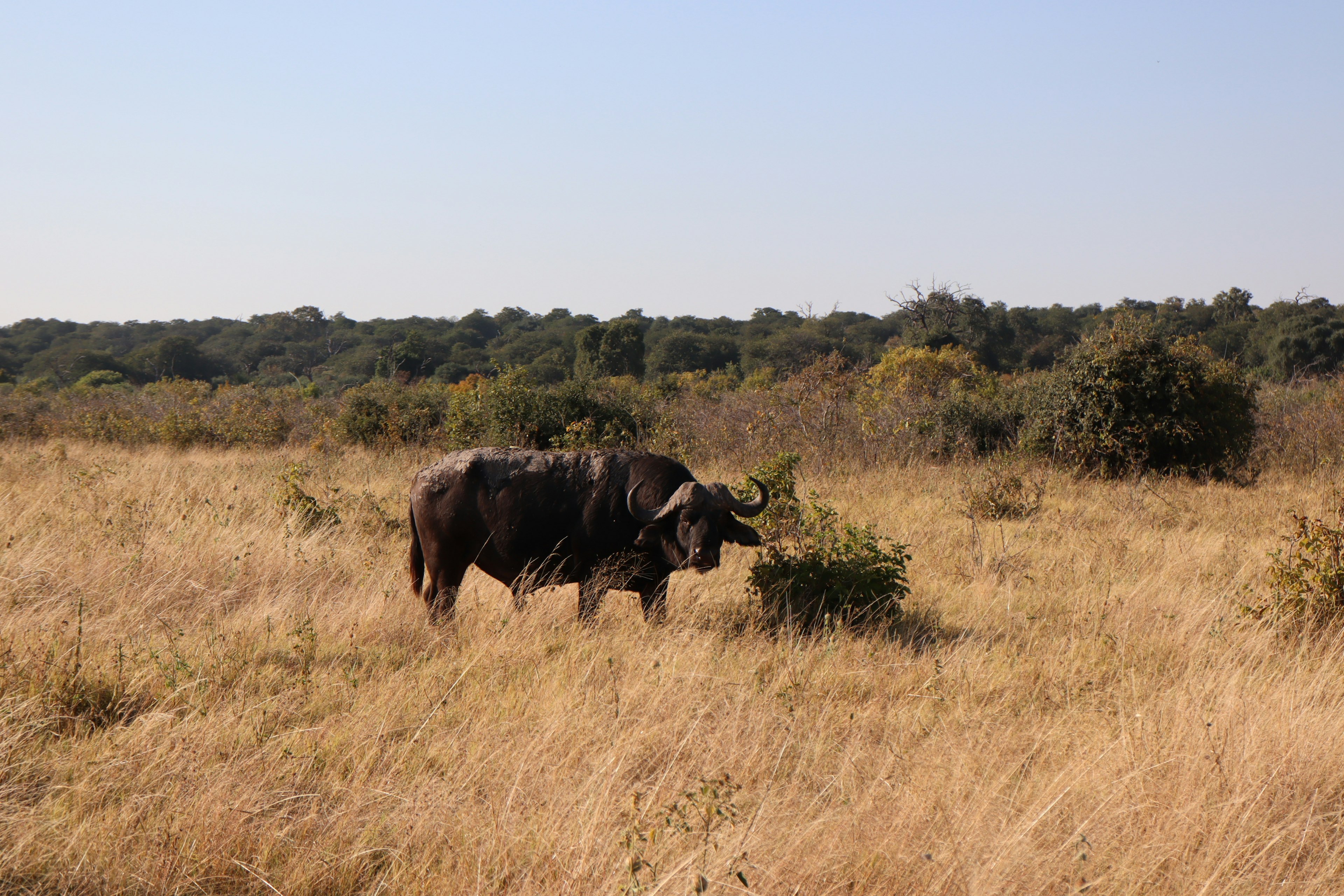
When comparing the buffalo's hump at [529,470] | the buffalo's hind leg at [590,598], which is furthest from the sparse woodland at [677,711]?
the buffalo's hump at [529,470]

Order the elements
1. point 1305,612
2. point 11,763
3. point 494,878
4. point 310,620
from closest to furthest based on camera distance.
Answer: point 494,878, point 11,763, point 310,620, point 1305,612

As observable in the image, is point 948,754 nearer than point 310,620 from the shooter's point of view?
Yes

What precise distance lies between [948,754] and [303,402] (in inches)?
908

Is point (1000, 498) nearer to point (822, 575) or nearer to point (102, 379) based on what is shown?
point (822, 575)

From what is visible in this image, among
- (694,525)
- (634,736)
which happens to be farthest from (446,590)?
(634,736)

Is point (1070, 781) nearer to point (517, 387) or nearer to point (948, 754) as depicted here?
point (948, 754)

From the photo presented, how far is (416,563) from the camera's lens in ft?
23.2

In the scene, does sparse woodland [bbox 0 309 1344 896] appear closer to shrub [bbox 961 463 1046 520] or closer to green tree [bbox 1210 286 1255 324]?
shrub [bbox 961 463 1046 520]

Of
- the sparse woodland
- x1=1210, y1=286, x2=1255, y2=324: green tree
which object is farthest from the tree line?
the sparse woodland

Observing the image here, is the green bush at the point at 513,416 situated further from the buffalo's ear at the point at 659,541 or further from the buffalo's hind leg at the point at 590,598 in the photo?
the buffalo's ear at the point at 659,541

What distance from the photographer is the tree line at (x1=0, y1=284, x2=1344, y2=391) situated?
44.8m

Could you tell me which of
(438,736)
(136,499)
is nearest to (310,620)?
(438,736)

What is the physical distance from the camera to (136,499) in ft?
32.3

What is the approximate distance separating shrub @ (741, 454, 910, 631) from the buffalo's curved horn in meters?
→ 0.55
